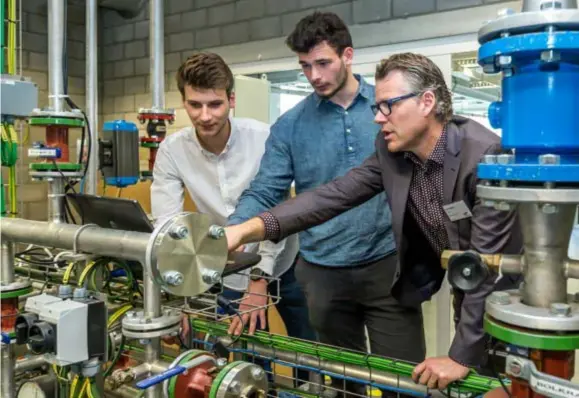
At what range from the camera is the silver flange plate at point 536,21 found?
625 mm

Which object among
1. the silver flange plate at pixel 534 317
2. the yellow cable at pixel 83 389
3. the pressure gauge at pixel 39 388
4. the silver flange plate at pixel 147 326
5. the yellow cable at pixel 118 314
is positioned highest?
the silver flange plate at pixel 534 317

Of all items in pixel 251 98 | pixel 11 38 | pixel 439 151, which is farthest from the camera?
pixel 251 98

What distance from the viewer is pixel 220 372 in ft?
2.98

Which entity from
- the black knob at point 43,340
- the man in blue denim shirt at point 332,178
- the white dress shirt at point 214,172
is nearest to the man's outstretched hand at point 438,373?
the black knob at point 43,340

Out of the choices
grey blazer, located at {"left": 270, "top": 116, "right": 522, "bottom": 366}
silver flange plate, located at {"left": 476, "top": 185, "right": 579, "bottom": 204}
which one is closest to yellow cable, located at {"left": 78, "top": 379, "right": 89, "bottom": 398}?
grey blazer, located at {"left": 270, "top": 116, "right": 522, "bottom": 366}

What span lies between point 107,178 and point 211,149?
1170mm

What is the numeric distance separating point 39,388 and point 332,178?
3.34ft

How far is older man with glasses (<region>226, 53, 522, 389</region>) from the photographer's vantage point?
134 cm

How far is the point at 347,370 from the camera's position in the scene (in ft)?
3.56

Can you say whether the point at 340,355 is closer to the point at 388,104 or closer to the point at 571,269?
the point at 571,269

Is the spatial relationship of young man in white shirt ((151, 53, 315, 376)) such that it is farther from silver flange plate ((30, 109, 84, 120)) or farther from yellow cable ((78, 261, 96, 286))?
yellow cable ((78, 261, 96, 286))

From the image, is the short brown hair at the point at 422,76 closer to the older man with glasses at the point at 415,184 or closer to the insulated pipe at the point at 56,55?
the older man with glasses at the point at 415,184

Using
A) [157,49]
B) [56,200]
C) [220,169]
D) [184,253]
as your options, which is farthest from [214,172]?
[157,49]

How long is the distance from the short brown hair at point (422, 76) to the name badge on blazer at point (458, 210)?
27 cm
